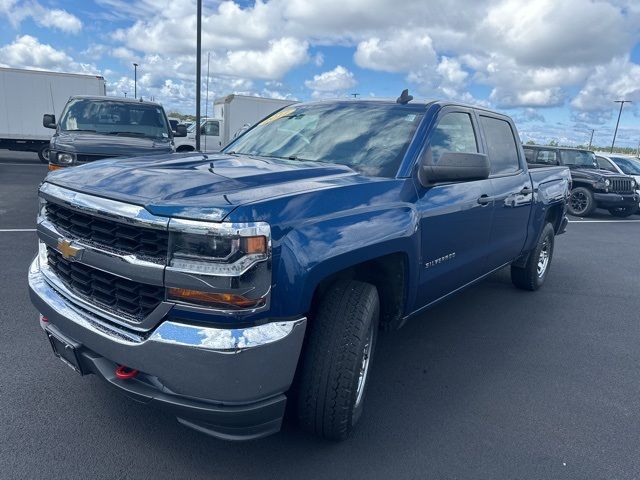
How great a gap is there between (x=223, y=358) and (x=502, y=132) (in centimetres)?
378

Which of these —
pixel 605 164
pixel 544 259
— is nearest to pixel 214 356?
pixel 544 259

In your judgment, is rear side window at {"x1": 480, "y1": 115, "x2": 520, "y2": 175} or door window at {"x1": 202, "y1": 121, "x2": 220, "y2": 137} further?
door window at {"x1": 202, "y1": 121, "x2": 220, "y2": 137}

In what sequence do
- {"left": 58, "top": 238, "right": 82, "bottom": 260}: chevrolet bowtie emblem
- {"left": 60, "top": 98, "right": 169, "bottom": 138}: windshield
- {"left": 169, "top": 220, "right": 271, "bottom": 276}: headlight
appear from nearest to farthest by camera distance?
1. {"left": 169, "top": 220, "right": 271, "bottom": 276}: headlight
2. {"left": 58, "top": 238, "right": 82, "bottom": 260}: chevrolet bowtie emblem
3. {"left": 60, "top": 98, "right": 169, "bottom": 138}: windshield

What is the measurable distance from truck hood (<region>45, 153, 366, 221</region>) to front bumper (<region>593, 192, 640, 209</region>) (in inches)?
501

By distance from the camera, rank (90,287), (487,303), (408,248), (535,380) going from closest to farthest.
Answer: (90,287), (408,248), (535,380), (487,303)

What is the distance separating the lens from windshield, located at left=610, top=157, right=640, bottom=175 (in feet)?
49.4

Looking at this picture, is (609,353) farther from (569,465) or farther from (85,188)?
(85,188)

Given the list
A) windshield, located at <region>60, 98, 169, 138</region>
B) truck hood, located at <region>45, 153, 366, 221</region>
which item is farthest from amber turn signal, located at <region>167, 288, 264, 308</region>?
windshield, located at <region>60, 98, 169, 138</region>

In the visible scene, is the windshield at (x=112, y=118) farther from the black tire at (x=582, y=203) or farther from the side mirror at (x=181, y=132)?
the black tire at (x=582, y=203)

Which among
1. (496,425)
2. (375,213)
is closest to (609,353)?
(496,425)

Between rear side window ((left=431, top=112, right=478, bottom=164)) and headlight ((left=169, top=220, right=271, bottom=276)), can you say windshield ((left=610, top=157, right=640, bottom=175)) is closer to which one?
rear side window ((left=431, top=112, right=478, bottom=164))

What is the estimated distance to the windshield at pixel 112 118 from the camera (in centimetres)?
827

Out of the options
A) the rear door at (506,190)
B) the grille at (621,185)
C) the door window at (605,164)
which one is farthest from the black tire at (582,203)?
the rear door at (506,190)

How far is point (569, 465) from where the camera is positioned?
2689mm
